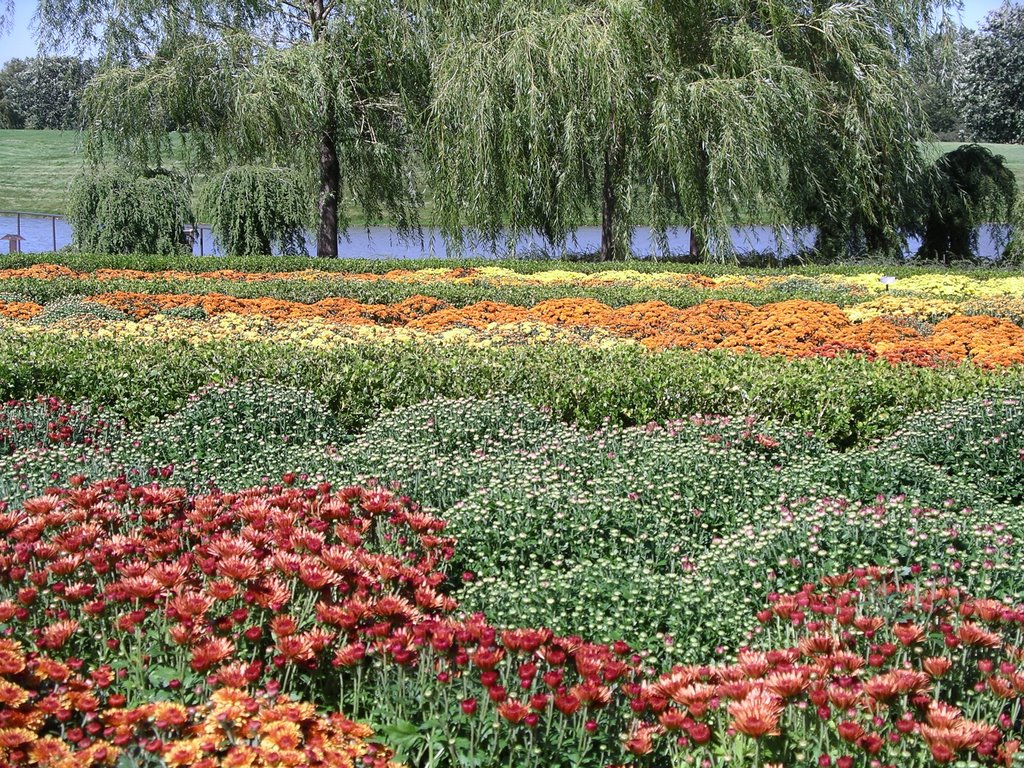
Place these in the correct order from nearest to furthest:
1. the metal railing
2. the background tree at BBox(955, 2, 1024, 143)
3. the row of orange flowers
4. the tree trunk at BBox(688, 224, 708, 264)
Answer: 1. the row of orange flowers
2. the tree trunk at BBox(688, 224, 708, 264)
3. the metal railing
4. the background tree at BBox(955, 2, 1024, 143)

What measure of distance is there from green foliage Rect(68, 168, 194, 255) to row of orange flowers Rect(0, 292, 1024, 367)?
5.89 meters

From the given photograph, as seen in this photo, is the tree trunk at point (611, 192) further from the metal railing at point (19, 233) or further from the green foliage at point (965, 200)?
the metal railing at point (19, 233)

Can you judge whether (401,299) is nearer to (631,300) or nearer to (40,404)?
(631,300)

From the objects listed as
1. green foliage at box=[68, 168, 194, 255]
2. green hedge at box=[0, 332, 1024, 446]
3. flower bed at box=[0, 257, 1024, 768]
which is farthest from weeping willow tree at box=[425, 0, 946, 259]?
green hedge at box=[0, 332, 1024, 446]

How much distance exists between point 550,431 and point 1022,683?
2954 millimetres

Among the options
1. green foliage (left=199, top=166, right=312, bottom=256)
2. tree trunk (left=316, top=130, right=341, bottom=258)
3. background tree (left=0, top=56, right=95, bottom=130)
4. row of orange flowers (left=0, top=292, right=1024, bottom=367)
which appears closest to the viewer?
row of orange flowers (left=0, top=292, right=1024, bottom=367)

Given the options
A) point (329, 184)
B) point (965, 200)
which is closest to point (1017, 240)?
point (965, 200)

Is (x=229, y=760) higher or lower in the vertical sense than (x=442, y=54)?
lower

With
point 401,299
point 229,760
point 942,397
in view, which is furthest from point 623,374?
point 401,299

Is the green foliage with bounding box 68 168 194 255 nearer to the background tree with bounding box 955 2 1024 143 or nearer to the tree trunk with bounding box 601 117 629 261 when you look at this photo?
the tree trunk with bounding box 601 117 629 261

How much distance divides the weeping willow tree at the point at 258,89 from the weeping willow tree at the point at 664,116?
1385 mm

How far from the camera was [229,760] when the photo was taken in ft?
5.28

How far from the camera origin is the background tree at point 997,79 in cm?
4081

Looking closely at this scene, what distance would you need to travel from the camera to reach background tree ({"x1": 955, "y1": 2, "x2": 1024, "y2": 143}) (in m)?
40.8
